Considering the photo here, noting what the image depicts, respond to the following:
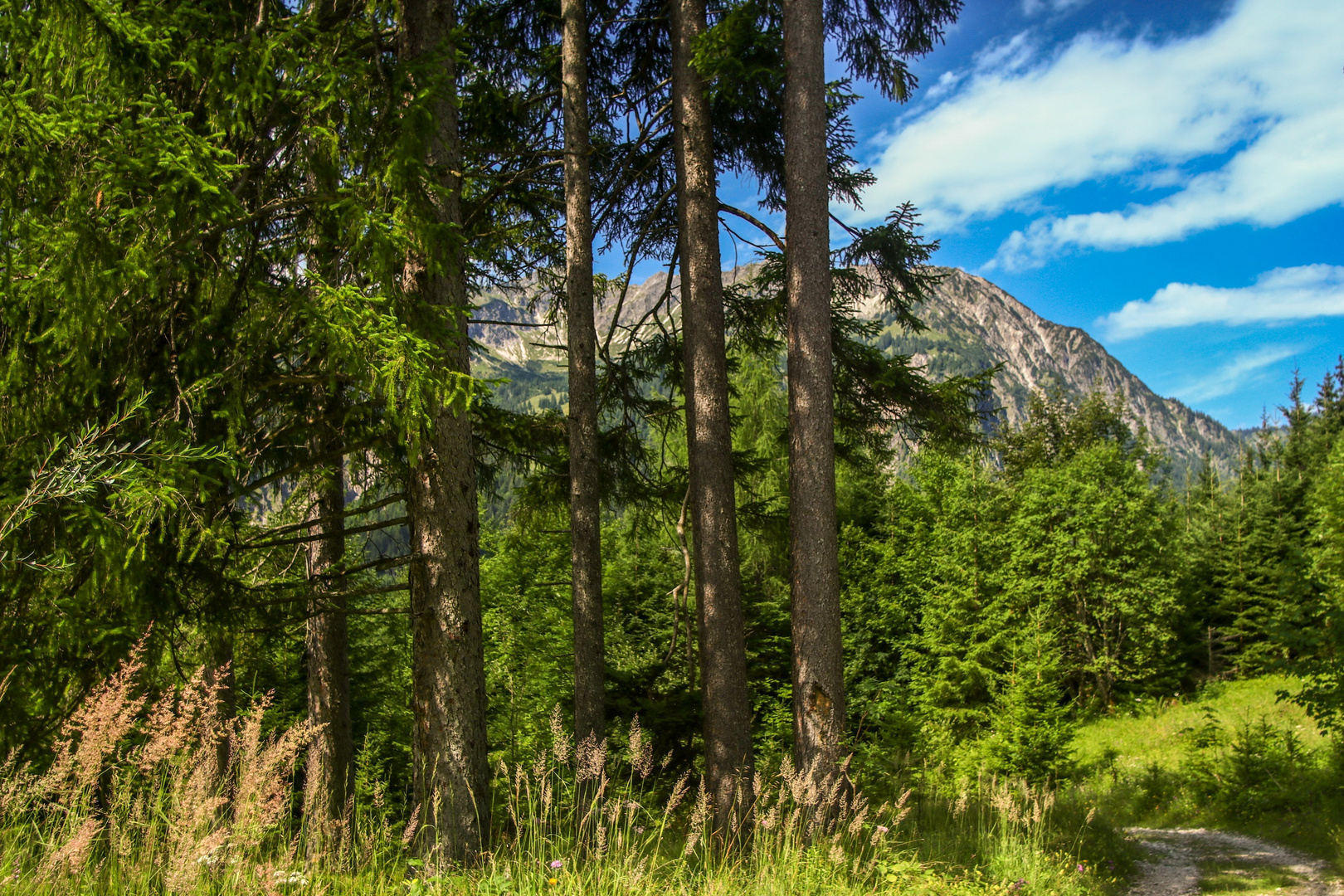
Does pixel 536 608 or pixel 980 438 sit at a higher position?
pixel 980 438

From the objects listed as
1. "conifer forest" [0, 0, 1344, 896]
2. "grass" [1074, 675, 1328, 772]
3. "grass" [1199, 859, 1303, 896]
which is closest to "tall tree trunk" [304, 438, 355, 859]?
"conifer forest" [0, 0, 1344, 896]

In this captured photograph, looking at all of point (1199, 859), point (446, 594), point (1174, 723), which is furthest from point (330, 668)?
point (1174, 723)

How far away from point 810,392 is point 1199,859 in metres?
7.69

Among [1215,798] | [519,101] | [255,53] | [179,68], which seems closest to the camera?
[255,53]

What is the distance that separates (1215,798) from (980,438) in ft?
28.2

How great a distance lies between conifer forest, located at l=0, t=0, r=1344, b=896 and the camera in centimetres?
302

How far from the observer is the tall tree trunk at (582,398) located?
6.02 m

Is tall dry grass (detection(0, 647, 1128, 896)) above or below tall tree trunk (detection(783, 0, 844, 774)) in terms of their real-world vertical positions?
below

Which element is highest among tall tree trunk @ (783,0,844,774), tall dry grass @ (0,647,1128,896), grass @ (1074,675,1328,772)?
tall tree trunk @ (783,0,844,774)

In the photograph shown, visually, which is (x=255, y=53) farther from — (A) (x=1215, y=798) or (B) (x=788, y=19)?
(A) (x=1215, y=798)

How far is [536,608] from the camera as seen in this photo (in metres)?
17.8

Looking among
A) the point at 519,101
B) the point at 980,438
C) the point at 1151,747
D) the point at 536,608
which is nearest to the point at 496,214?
the point at 519,101

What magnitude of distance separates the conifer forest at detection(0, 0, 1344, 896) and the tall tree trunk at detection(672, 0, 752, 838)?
0.10 ft

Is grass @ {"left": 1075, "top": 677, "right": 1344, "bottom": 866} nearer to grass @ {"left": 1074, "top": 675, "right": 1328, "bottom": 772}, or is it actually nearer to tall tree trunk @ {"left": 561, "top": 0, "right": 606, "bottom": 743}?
grass @ {"left": 1074, "top": 675, "right": 1328, "bottom": 772}
